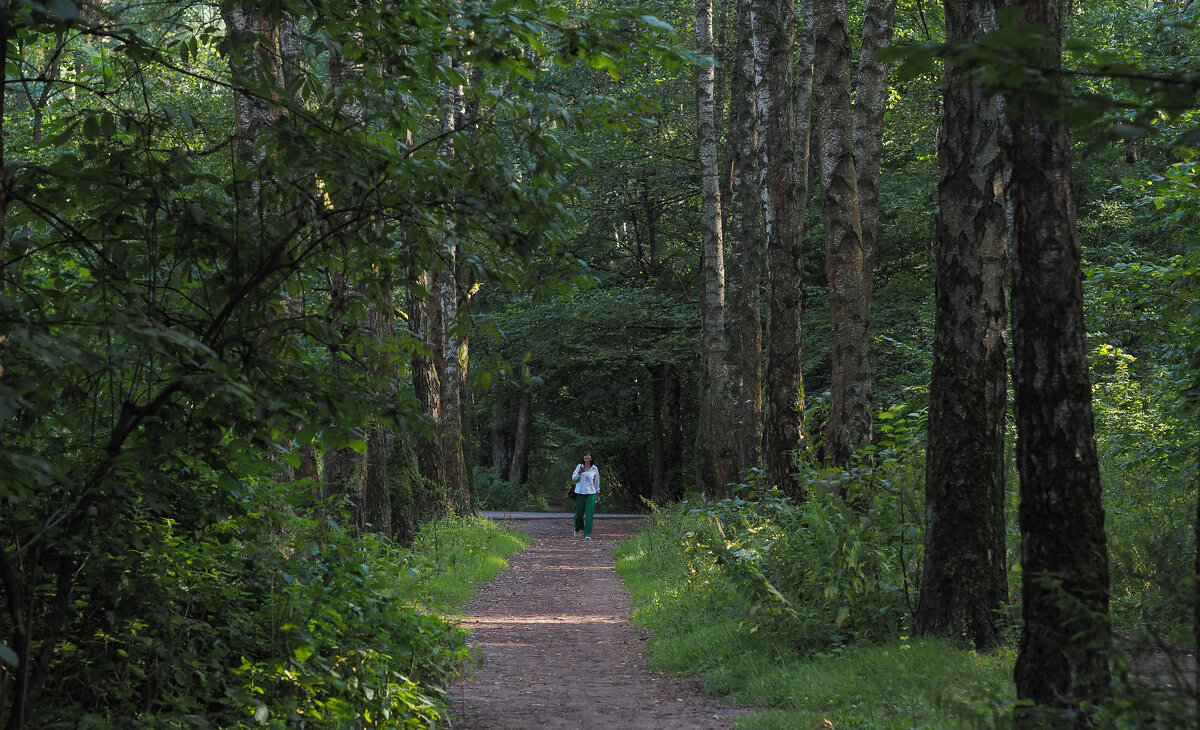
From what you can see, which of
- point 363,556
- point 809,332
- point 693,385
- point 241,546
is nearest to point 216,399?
point 241,546

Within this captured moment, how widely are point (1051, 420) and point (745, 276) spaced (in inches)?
575

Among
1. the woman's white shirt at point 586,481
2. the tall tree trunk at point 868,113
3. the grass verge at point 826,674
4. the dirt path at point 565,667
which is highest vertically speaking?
the tall tree trunk at point 868,113

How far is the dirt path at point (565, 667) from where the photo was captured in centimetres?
672

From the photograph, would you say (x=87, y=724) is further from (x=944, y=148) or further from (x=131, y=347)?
(x=944, y=148)

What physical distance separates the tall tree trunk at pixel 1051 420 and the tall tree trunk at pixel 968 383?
2316 millimetres

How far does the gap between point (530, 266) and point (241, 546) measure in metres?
2.74

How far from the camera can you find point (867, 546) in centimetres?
773

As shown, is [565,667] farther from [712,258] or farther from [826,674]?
[712,258]

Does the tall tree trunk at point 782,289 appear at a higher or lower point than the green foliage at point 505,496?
higher

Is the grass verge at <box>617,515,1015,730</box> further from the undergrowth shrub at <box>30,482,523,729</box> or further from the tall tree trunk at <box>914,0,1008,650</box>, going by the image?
the undergrowth shrub at <box>30,482,523,729</box>

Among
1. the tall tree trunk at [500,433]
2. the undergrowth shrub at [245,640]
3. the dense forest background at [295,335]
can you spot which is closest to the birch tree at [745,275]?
the dense forest background at [295,335]

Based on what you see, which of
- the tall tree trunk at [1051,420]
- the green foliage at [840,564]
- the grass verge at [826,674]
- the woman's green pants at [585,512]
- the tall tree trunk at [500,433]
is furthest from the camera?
the tall tree trunk at [500,433]

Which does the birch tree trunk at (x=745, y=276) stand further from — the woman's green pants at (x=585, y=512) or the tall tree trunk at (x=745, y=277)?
the woman's green pants at (x=585, y=512)

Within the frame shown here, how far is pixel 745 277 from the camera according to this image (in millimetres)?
18844
